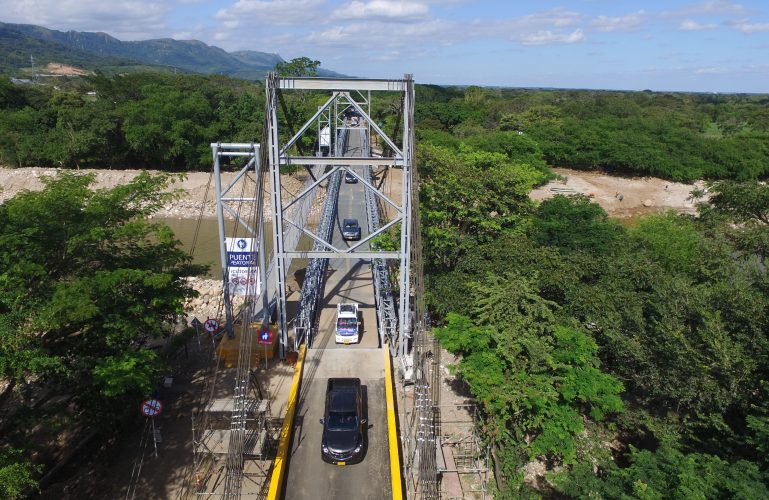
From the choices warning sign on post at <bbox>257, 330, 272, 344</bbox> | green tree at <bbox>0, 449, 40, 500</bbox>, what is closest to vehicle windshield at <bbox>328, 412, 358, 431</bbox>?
warning sign on post at <bbox>257, 330, 272, 344</bbox>

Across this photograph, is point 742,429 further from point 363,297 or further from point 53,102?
point 53,102

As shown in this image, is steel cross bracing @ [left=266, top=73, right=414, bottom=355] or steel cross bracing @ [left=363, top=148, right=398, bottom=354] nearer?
steel cross bracing @ [left=266, top=73, right=414, bottom=355]

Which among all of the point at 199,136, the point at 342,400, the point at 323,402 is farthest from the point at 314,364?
the point at 199,136

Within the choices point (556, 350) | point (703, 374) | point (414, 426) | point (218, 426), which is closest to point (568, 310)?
point (556, 350)

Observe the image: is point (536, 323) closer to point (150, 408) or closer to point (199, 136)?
point (150, 408)

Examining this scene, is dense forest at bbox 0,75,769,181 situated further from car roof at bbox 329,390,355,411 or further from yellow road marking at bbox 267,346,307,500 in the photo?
car roof at bbox 329,390,355,411

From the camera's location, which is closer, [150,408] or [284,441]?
[284,441]
